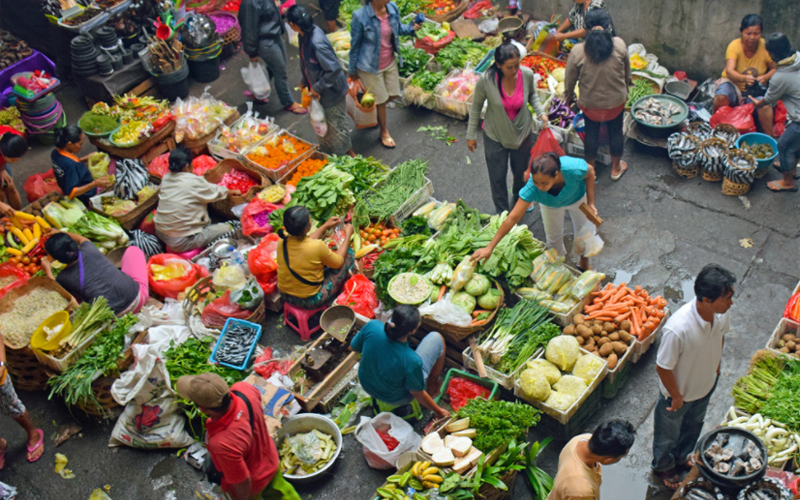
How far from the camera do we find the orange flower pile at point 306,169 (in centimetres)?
777

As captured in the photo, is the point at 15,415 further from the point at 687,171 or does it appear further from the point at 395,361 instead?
the point at 687,171

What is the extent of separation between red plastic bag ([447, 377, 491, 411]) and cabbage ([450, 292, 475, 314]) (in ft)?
2.08

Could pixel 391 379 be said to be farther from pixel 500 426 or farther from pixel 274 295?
pixel 274 295

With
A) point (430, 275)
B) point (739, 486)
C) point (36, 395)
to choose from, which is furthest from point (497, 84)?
point (36, 395)

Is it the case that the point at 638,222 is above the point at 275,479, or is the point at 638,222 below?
below

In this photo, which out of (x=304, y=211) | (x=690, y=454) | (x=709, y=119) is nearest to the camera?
(x=690, y=454)

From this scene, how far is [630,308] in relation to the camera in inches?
222

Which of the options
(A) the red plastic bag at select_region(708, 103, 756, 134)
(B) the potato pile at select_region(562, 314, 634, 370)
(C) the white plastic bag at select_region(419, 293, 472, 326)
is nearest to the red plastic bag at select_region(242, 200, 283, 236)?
(C) the white plastic bag at select_region(419, 293, 472, 326)

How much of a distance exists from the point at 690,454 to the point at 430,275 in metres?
2.64

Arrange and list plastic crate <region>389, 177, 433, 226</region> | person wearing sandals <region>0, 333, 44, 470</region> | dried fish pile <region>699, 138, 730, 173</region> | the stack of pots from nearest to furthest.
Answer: person wearing sandals <region>0, 333, 44, 470</region>
plastic crate <region>389, 177, 433, 226</region>
dried fish pile <region>699, 138, 730, 173</region>
the stack of pots

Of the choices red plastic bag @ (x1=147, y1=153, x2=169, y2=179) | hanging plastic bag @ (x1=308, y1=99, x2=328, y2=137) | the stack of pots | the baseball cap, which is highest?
the baseball cap

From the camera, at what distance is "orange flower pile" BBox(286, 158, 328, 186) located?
7.77 m

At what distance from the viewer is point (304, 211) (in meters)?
5.53

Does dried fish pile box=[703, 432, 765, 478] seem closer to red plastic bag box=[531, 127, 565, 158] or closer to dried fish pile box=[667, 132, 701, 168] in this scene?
red plastic bag box=[531, 127, 565, 158]
